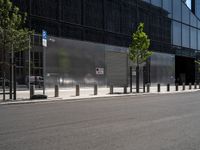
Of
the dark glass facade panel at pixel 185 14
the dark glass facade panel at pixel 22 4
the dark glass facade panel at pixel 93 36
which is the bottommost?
the dark glass facade panel at pixel 93 36

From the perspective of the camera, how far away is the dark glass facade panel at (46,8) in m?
38.3

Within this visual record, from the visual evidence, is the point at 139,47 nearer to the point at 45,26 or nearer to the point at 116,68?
the point at 45,26

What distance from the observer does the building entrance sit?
2800 inches

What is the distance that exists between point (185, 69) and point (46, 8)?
39.6m

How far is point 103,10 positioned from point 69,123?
36.8m

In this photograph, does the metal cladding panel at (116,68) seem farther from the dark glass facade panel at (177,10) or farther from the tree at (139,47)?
the dark glass facade panel at (177,10)

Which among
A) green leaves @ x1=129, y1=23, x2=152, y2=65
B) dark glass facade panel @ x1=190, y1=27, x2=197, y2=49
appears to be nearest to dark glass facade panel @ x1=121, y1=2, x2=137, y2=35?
green leaves @ x1=129, y1=23, x2=152, y2=65

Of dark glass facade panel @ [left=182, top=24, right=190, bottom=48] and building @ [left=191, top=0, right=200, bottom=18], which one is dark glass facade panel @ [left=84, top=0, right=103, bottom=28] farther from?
building @ [left=191, top=0, right=200, bottom=18]

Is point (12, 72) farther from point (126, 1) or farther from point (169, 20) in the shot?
point (169, 20)

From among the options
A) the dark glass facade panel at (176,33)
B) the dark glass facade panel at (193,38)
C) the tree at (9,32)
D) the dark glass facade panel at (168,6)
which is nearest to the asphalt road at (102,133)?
the tree at (9,32)

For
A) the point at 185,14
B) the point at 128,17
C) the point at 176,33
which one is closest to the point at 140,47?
the point at 128,17

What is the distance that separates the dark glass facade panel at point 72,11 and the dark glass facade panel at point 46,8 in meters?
1.16

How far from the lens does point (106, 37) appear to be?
160 ft

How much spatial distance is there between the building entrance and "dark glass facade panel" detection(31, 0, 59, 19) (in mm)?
35406
